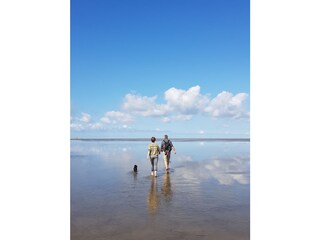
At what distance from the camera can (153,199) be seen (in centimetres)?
842

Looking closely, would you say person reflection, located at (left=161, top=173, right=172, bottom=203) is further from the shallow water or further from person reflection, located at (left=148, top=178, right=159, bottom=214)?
person reflection, located at (left=148, top=178, right=159, bottom=214)

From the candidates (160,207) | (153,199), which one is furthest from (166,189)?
(160,207)

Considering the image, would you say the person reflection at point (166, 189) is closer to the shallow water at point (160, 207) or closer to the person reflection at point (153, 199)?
the shallow water at point (160, 207)

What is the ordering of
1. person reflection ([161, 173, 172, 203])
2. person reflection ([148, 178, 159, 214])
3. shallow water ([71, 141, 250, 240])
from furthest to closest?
person reflection ([161, 173, 172, 203])
person reflection ([148, 178, 159, 214])
shallow water ([71, 141, 250, 240])

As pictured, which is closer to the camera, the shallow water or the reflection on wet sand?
the shallow water

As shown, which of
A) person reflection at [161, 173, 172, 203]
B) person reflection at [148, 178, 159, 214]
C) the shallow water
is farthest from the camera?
person reflection at [161, 173, 172, 203]

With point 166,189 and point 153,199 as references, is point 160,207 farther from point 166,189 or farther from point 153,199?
point 166,189

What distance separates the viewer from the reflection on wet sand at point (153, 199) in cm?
736

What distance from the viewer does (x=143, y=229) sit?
19.5 feet

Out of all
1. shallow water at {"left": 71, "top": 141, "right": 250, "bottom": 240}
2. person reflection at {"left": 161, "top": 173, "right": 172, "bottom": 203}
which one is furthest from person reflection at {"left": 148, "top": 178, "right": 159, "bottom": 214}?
person reflection at {"left": 161, "top": 173, "right": 172, "bottom": 203}

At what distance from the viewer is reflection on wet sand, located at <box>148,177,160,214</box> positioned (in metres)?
7.36
